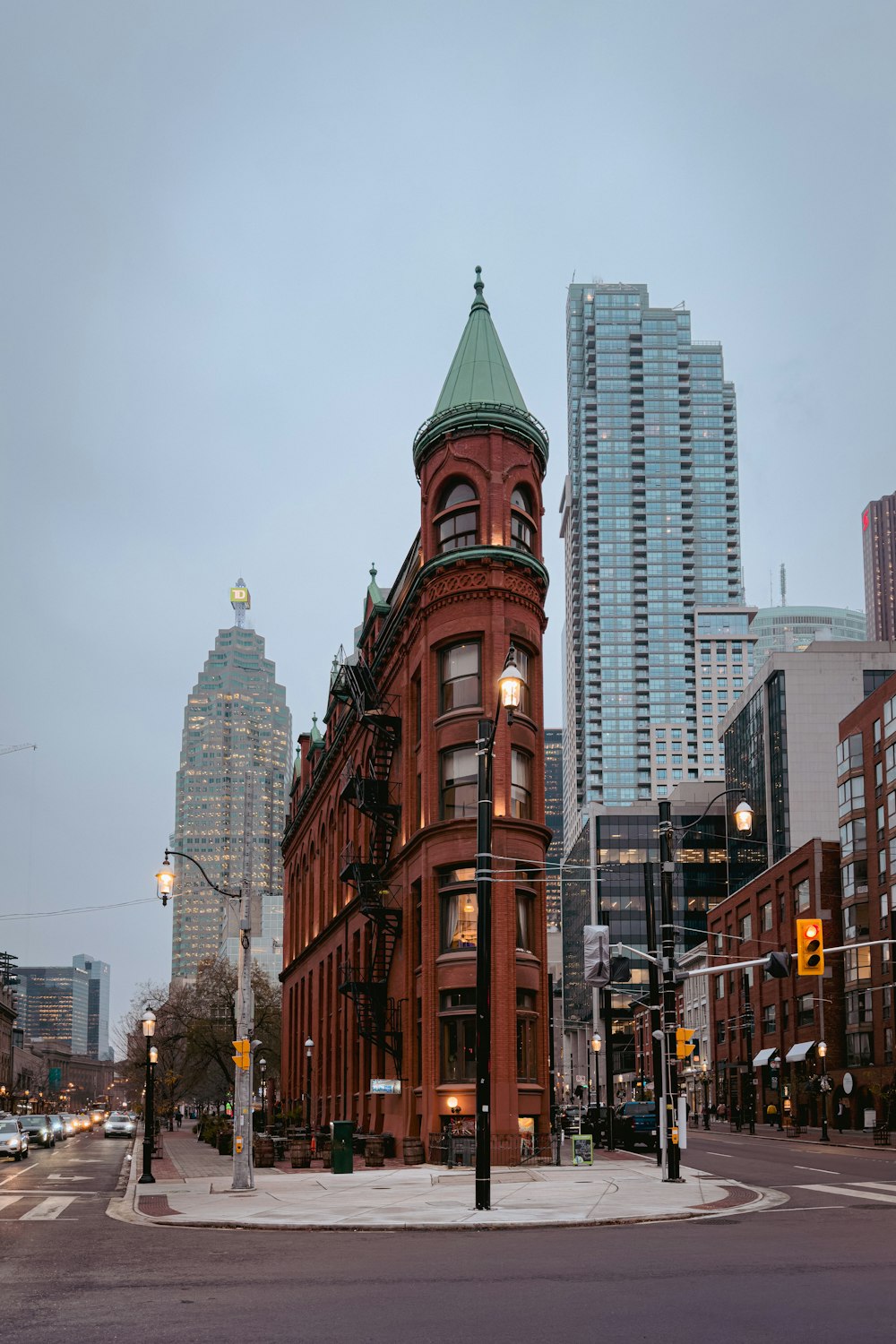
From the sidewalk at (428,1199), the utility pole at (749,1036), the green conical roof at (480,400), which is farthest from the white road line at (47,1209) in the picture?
the utility pole at (749,1036)

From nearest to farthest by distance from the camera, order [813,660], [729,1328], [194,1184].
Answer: [729,1328], [194,1184], [813,660]

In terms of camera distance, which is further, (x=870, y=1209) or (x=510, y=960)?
(x=510, y=960)

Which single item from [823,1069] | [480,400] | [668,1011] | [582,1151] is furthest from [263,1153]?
[823,1069]

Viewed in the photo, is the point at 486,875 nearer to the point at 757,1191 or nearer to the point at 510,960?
the point at 757,1191

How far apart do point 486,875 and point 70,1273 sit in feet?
37.0

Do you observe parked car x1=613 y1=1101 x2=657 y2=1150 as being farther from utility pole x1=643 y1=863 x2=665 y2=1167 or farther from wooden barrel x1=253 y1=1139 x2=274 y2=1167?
wooden barrel x1=253 y1=1139 x2=274 y2=1167

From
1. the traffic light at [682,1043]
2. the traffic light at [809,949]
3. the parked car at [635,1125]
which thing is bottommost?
the parked car at [635,1125]

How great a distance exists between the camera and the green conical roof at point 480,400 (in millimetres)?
43344

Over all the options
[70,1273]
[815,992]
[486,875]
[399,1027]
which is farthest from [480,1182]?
[815,992]

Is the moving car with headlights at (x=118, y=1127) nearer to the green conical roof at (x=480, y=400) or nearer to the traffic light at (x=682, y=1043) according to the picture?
the green conical roof at (x=480, y=400)

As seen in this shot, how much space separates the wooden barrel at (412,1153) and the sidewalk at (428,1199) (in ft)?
2.99

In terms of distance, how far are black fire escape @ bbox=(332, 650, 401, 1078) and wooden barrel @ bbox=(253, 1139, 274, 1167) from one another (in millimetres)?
6063

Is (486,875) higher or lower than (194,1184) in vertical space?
higher

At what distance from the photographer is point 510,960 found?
39.1 metres
